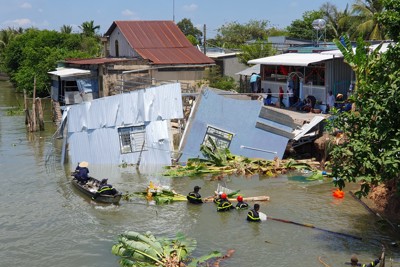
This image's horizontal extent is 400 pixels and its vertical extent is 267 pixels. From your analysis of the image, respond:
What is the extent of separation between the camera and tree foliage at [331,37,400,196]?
43.0ft

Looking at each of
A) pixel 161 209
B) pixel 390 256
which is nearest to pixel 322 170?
pixel 161 209

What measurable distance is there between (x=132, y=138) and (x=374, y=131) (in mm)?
14043

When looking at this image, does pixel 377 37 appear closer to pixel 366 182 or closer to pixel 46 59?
pixel 366 182

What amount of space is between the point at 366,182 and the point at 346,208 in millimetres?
5500

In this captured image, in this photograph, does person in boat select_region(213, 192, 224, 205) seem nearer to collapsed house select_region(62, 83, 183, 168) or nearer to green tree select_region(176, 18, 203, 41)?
collapsed house select_region(62, 83, 183, 168)

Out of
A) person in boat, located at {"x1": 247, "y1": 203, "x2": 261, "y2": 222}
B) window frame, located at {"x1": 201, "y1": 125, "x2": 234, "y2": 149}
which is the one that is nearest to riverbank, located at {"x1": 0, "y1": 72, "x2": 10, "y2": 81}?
window frame, located at {"x1": 201, "y1": 125, "x2": 234, "y2": 149}

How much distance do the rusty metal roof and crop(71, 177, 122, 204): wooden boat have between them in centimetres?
1807

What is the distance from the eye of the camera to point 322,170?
23.8m

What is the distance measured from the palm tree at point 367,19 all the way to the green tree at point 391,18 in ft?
81.7

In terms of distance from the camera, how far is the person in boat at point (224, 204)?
730 inches

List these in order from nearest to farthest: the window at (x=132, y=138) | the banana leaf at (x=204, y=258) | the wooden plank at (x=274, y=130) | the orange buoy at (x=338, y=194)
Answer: the banana leaf at (x=204, y=258), the orange buoy at (x=338, y=194), the wooden plank at (x=274, y=130), the window at (x=132, y=138)

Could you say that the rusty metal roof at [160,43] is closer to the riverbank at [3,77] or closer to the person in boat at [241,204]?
the person in boat at [241,204]

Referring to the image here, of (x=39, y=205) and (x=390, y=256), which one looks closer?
(x=390, y=256)

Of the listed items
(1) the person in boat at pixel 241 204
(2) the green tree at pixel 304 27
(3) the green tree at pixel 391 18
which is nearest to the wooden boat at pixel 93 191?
(1) the person in boat at pixel 241 204
